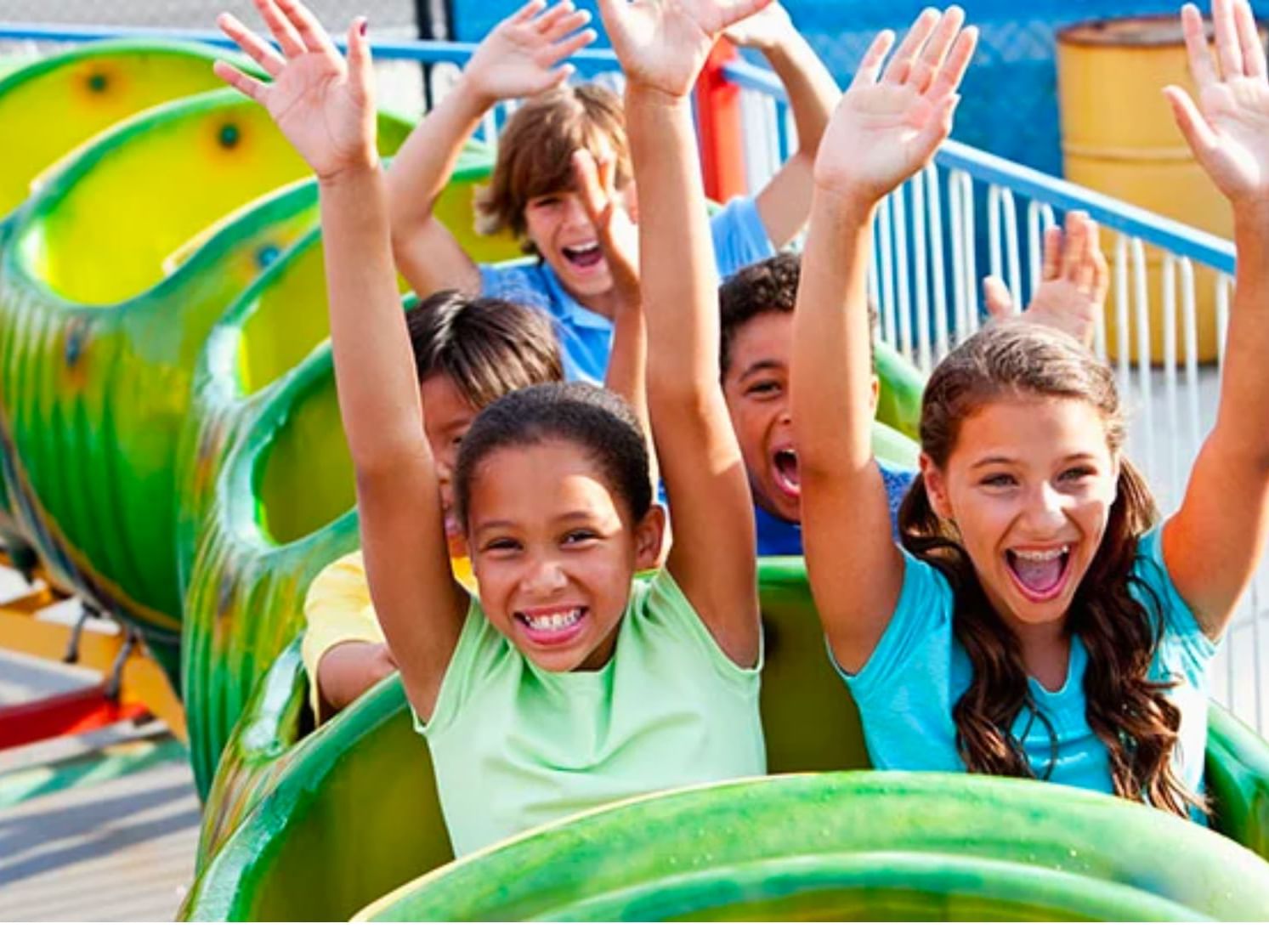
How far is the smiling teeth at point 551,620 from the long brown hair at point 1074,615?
285 millimetres

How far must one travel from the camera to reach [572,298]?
279 centimetres

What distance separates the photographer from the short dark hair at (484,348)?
2.10 meters

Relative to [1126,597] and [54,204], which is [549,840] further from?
[54,204]

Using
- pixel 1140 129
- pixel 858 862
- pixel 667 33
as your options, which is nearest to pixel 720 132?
pixel 1140 129

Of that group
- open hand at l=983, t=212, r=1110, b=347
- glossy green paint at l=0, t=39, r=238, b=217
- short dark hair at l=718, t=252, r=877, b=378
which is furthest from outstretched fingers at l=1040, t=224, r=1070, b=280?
glossy green paint at l=0, t=39, r=238, b=217

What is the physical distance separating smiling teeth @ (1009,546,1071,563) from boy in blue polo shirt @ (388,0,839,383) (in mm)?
956

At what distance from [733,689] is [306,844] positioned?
1.10 ft

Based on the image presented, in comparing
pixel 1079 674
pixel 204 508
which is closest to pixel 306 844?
pixel 1079 674

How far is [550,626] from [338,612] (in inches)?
17.7

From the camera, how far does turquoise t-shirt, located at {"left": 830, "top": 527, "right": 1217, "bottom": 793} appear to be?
1.71 metres

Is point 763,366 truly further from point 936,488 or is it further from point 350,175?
point 350,175

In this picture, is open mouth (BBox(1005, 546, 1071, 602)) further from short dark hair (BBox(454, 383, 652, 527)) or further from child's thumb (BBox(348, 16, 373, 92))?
child's thumb (BBox(348, 16, 373, 92))

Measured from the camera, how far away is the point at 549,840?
47.0 inches

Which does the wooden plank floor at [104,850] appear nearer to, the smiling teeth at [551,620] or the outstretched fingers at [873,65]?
the smiling teeth at [551,620]
